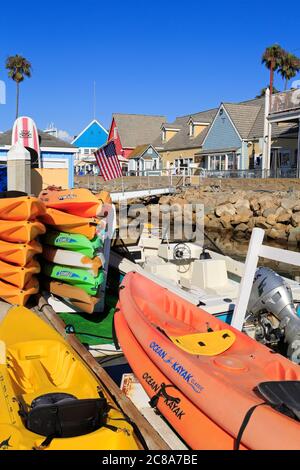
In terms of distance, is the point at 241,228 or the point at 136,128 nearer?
the point at 241,228

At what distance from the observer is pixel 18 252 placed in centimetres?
682

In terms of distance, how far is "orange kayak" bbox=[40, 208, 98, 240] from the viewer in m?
7.25

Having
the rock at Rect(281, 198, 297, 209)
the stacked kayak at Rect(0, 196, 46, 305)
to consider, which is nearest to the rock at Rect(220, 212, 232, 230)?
the rock at Rect(281, 198, 297, 209)

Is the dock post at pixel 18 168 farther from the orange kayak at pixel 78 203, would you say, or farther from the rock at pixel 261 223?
the rock at pixel 261 223

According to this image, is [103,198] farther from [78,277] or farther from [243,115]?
[243,115]

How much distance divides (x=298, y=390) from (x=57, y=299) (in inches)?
→ 199

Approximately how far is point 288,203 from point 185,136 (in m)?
24.0

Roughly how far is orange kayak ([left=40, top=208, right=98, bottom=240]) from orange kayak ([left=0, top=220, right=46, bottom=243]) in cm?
51

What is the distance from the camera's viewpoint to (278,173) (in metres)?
27.4

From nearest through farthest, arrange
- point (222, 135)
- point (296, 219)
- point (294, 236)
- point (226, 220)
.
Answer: point (294, 236)
point (296, 219)
point (226, 220)
point (222, 135)

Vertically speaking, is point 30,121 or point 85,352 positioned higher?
point 30,121

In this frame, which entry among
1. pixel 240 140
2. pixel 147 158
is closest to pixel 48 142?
pixel 240 140
